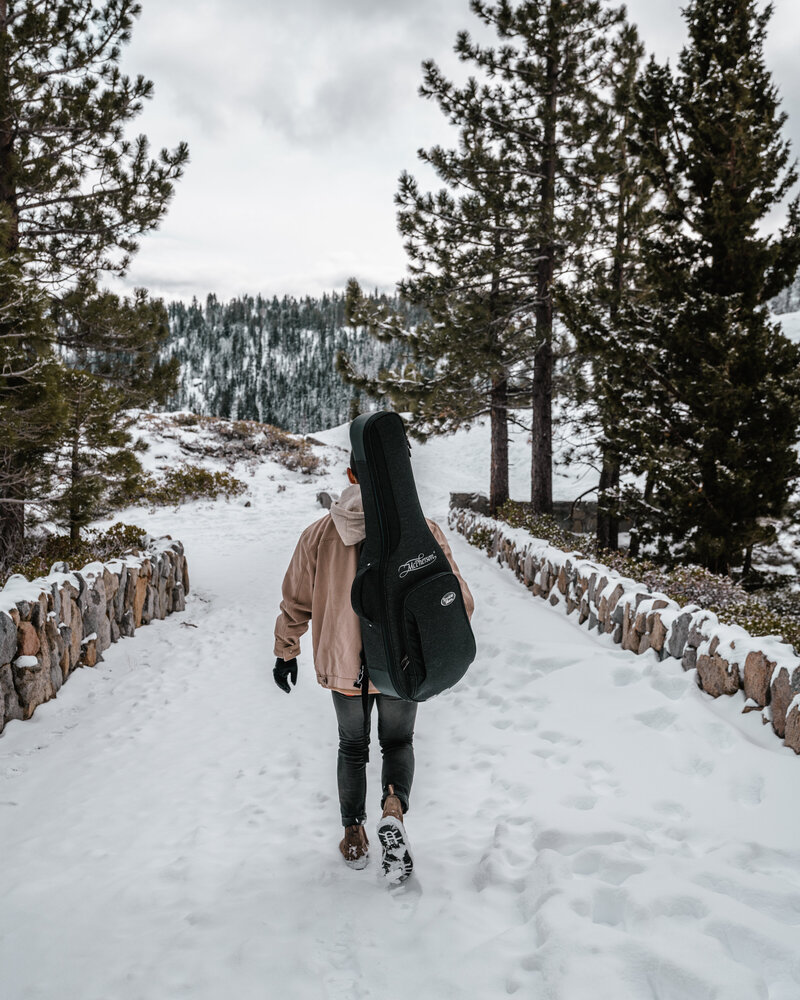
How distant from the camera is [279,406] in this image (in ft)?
283

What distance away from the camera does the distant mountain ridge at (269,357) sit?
3351 inches

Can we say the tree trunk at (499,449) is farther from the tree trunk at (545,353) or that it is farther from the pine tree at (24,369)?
the pine tree at (24,369)

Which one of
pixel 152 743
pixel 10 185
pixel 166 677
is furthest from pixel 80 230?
pixel 152 743

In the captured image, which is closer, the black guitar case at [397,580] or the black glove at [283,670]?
the black guitar case at [397,580]

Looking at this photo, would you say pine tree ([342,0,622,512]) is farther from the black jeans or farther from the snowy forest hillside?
the snowy forest hillside

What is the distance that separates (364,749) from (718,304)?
671cm

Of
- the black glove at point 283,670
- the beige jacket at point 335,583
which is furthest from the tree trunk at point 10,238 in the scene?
the beige jacket at point 335,583

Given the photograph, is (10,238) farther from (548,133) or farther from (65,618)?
(548,133)

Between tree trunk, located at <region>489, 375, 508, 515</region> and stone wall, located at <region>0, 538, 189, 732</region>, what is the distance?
886cm

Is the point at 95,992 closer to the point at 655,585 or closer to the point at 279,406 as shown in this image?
the point at 655,585

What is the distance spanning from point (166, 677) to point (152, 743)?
4.12ft

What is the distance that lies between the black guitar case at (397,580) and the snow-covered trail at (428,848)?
3.00 ft

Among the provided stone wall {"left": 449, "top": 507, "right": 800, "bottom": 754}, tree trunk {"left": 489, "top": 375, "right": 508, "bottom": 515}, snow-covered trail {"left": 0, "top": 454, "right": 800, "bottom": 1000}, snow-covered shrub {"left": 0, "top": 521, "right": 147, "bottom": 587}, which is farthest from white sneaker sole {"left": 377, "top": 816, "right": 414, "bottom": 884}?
tree trunk {"left": 489, "top": 375, "right": 508, "bottom": 515}

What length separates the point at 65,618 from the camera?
4402 mm
